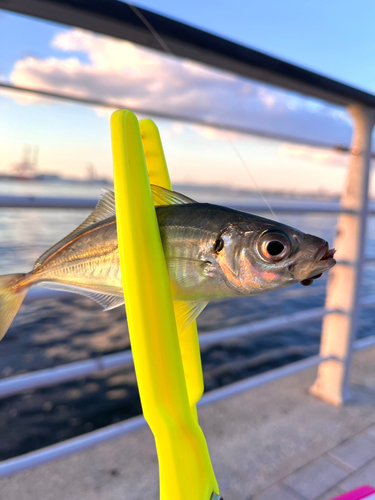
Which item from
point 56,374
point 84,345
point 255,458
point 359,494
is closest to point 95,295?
point 56,374

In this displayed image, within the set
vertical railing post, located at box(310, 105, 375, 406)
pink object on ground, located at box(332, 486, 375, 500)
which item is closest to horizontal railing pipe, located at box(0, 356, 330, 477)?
pink object on ground, located at box(332, 486, 375, 500)

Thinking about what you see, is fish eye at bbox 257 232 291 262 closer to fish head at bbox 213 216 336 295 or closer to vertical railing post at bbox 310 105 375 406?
fish head at bbox 213 216 336 295

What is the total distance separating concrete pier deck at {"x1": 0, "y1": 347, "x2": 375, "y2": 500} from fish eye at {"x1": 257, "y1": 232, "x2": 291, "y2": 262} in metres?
1.35

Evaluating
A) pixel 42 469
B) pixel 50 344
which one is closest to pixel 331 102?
pixel 42 469

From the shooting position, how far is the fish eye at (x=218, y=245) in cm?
36

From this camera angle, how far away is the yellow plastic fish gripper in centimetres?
39

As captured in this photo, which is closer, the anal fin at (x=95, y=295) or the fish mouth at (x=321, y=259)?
the fish mouth at (x=321, y=259)

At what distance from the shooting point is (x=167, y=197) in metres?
0.45

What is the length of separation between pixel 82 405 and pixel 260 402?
194 cm

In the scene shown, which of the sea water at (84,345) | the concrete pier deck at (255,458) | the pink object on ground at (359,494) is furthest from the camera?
the sea water at (84,345)

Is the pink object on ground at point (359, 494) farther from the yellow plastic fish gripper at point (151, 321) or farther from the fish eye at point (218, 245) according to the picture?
the fish eye at point (218, 245)

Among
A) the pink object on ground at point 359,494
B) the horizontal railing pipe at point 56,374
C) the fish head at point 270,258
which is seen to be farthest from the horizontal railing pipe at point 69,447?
the fish head at point 270,258

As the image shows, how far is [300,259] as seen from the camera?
1.11 ft

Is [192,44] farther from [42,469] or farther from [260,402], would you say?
[260,402]
